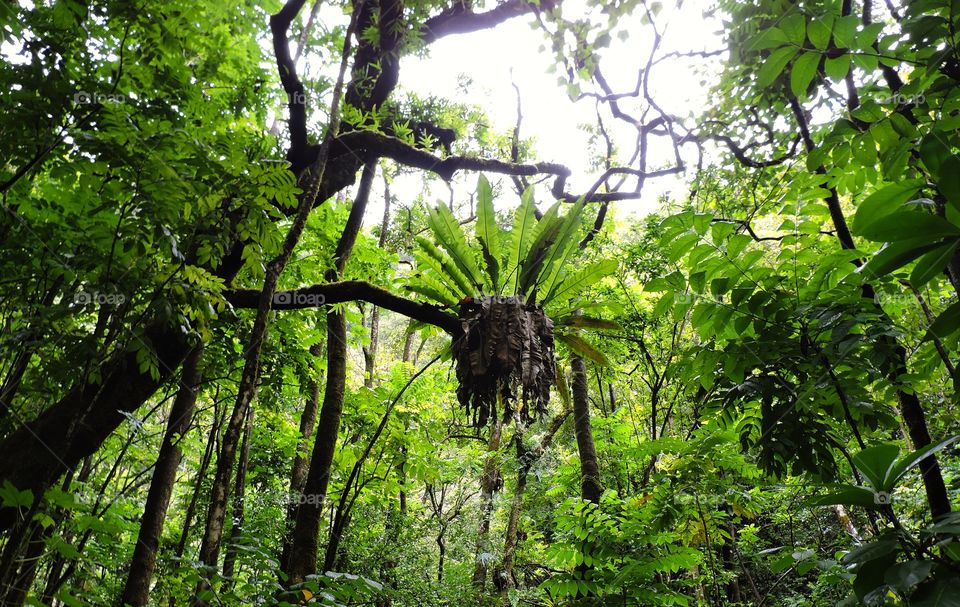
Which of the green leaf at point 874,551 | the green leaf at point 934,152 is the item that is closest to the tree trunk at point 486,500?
the green leaf at point 874,551

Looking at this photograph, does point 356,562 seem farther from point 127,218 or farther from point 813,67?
point 813,67

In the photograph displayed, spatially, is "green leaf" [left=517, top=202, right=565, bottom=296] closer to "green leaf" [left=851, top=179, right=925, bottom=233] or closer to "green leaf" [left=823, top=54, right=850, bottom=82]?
"green leaf" [left=823, top=54, right=850, bottom=82]

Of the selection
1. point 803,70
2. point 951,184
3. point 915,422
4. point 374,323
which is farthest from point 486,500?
point 951,184

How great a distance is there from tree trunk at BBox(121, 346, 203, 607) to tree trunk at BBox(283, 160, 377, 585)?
1130mm

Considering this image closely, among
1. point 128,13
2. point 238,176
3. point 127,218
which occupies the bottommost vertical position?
point 127,218

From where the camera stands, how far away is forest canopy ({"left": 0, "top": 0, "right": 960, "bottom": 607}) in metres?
1.43

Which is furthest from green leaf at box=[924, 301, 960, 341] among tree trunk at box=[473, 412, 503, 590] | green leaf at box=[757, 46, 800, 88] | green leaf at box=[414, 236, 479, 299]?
tree trunk at box=[473, 412, 503, 590]

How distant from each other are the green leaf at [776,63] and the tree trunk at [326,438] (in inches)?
150

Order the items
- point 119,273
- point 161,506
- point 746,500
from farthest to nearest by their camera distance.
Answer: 1. point 161,506
2. point 746,500
3. point 119,273

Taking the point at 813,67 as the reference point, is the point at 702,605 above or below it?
below

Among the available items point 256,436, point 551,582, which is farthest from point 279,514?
point 551,582

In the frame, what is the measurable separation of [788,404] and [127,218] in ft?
10.4

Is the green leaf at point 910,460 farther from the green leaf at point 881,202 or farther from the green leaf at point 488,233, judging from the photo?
the green leaf at point 488,233

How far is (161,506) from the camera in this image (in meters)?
4.77
